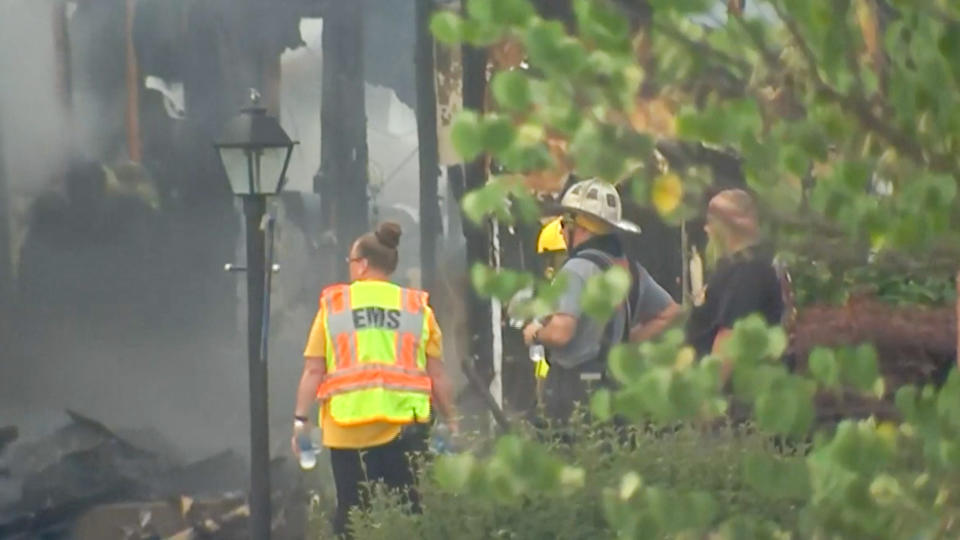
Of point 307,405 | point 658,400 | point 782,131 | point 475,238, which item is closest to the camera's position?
point 658,400

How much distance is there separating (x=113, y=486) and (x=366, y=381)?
2832 mm

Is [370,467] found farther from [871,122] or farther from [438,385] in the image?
[871,122]

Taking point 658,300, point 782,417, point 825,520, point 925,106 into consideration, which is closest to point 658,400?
point 782,417

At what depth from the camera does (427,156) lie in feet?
36.5

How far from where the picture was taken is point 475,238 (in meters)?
11.1

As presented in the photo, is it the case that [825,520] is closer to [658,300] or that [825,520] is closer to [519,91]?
[519,91]

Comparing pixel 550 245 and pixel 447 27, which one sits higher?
pixel 447 27

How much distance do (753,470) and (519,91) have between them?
1.78 feet

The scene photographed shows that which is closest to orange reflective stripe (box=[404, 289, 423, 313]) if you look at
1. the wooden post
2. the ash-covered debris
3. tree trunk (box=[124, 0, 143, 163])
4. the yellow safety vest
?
the yellow safety vest

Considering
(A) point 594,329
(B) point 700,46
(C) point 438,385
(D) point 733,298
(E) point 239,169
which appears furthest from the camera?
(E) point 239,169

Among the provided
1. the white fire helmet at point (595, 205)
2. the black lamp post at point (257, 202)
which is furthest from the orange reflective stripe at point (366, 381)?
the white fire helmet at point (595, 205)

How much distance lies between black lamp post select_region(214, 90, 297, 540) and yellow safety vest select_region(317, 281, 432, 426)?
3.61 feet

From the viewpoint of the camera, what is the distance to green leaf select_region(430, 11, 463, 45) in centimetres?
302

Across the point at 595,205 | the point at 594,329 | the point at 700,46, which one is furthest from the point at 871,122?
the point at 594,329
